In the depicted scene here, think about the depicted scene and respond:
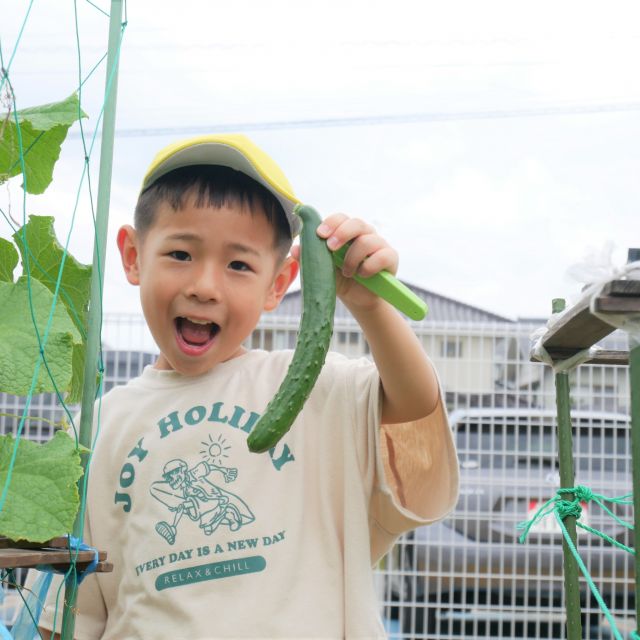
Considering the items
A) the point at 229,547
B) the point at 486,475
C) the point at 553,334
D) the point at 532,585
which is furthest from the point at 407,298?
the point at 532,585

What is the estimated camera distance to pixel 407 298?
1222 millimetres

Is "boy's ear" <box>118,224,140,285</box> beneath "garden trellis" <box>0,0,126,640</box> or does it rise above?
above

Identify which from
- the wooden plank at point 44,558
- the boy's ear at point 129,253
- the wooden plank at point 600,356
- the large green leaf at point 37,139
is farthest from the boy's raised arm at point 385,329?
the boy's ear at point 129,253

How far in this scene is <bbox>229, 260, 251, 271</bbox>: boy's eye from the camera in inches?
71.4

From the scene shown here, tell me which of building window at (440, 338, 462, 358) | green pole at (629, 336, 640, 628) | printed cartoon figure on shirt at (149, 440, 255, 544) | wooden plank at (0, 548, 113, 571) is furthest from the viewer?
building window at (440, 338, 462, 358)

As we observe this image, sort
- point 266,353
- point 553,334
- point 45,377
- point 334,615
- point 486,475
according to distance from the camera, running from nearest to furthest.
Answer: point 45,377
point 553,334
point 334,615
point 266,353
point 486,475

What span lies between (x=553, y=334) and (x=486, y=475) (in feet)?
11.4

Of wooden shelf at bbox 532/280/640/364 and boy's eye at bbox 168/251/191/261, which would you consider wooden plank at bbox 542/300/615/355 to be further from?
boy's eye at bbox 168/251/191/261

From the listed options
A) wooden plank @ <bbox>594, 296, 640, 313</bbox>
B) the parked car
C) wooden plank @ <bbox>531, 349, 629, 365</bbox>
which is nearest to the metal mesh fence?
the parked car

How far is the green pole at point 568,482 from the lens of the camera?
5.29ft

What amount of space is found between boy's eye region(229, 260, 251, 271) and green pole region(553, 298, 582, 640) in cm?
64

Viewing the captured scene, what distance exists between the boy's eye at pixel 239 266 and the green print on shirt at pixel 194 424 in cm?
30

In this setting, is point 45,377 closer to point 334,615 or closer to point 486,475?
point 334,615

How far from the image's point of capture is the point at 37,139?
137cm
